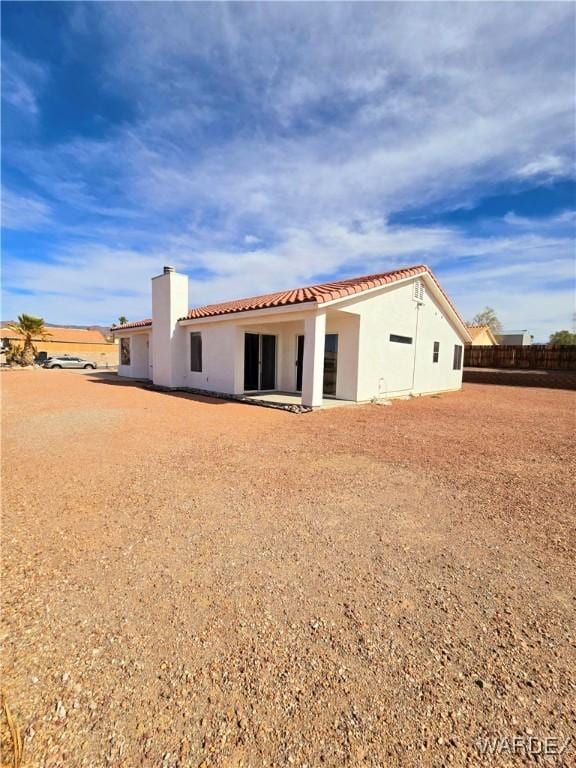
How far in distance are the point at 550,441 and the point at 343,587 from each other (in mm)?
6839

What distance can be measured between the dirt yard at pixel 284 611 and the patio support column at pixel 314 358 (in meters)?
4.78

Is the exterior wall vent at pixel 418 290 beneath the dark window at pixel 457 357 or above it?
above

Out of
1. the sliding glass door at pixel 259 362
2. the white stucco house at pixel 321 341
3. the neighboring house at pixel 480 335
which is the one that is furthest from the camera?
the neighboring house at pixel 480 335

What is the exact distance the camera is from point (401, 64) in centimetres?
840

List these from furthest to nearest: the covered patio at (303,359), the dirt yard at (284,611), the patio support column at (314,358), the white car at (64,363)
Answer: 1. the white car at (64,363)
2. the covered patio at (303,359)
3. the patio support column at (314,358)
4. the dirt yard at (284,611)

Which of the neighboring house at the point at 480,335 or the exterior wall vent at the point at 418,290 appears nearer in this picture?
the exterior wall vent at the point at 418,290

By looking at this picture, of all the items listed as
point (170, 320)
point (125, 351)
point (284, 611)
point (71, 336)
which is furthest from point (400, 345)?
point (71, 336)

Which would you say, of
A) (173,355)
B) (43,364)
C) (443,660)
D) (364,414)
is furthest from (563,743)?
(43,364)

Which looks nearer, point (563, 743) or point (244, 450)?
point (563, 743)

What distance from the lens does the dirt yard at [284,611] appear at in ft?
5.51

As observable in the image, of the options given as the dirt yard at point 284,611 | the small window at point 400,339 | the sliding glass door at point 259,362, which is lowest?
the dirt yard at point 284,611

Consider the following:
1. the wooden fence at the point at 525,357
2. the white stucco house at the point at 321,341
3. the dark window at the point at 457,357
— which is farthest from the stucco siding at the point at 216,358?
the wooden fence at the point at 525,357

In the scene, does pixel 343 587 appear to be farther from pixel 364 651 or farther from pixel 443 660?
pixel 443 660

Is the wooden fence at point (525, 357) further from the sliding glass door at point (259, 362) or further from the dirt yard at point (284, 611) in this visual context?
the dirt yard at point (284, 611)
